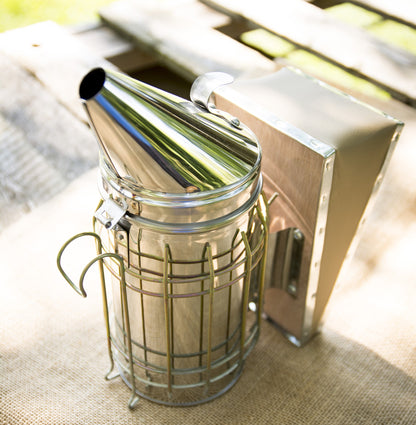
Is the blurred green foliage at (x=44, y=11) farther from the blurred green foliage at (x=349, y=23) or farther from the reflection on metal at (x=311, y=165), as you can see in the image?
the reflection on metal at (x=311, y=165)

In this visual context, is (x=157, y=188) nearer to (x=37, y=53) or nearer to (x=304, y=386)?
(x=304, y=386)

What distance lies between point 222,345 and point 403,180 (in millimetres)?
559

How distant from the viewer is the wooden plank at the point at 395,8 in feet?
4.23

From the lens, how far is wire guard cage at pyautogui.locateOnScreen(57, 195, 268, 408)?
619 mm

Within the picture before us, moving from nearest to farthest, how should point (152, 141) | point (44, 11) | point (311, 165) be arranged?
point (152, 141) → point (311, 165) → point (44, 11)

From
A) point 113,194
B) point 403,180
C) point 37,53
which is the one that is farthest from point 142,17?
point 113,194

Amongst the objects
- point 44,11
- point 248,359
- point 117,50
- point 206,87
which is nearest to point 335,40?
point 117,50

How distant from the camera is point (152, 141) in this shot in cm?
56

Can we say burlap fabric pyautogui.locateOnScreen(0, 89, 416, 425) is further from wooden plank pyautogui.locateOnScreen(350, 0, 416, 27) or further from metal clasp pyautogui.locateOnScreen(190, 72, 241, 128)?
wooden plank pyautogui.locateOnScreen(350, 0, 416, 27)

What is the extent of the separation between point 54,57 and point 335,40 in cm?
63

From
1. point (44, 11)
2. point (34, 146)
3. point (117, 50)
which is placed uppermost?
point (117, 50)

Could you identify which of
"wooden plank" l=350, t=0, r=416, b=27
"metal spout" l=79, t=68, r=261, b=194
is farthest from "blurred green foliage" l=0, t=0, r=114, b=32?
"metal spout" l=79, t=68, r=261, b=194

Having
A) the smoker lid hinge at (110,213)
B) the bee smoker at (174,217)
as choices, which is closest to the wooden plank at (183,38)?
the bee smoker at (174,217)

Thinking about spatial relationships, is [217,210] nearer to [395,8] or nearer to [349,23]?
[349,23]
